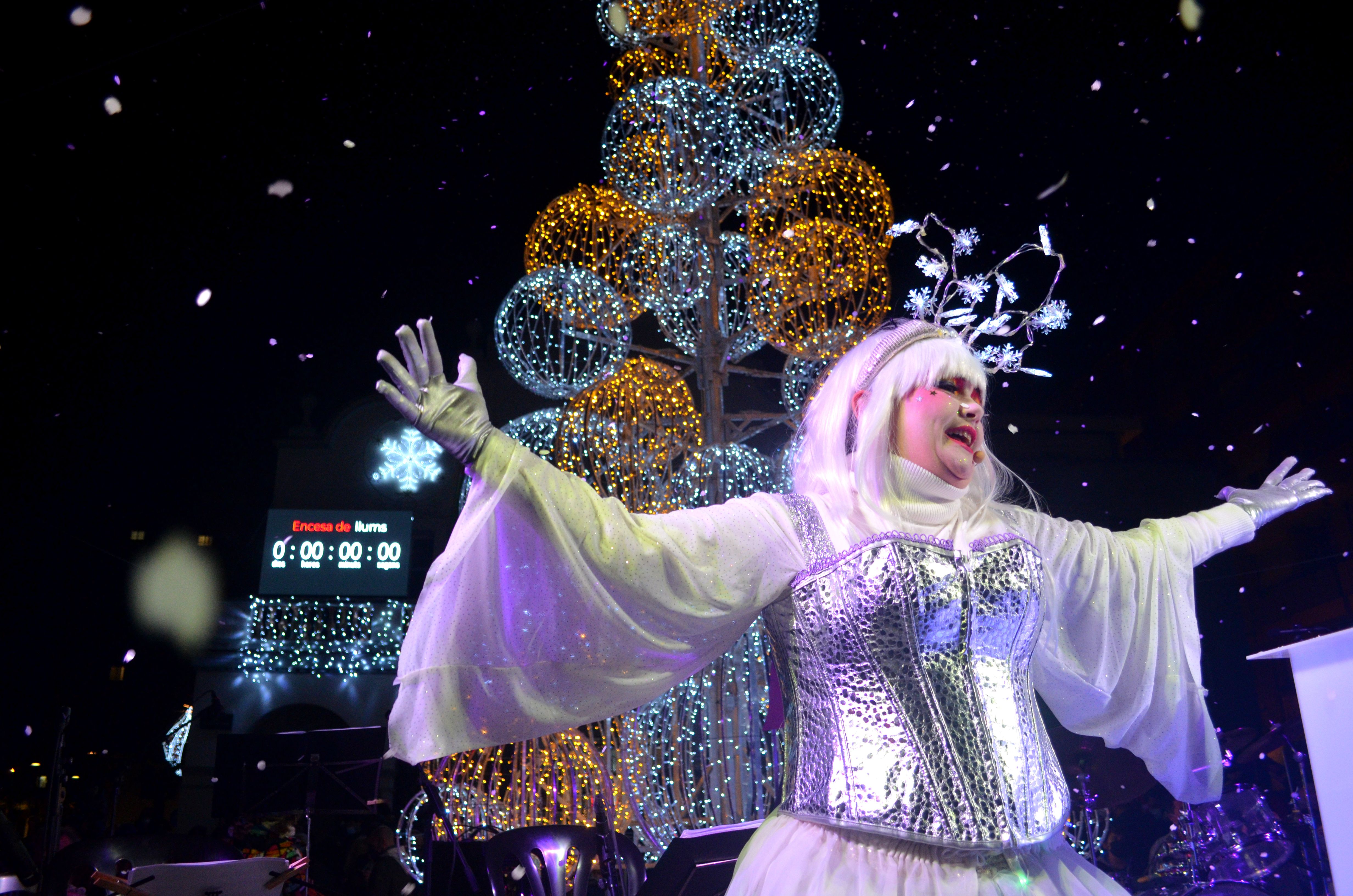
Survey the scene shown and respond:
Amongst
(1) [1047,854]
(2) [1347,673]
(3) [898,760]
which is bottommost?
(1) [1047,854]

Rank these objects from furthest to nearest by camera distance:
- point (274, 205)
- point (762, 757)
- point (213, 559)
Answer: point (213, 559) < point (274, 205) < point (762, 757)

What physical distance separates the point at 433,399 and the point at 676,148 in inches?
100.0

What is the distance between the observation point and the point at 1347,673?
1532 millimetres

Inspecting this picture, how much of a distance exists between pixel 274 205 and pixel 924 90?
10.4 feet

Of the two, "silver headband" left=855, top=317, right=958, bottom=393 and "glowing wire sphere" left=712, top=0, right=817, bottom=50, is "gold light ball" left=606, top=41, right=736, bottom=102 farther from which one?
"silver headband" left=855, top=317, right=958, bottom=393

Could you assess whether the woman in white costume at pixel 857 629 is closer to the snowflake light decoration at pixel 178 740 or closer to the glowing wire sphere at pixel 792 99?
the glowing wire sphere at pixel 792 99

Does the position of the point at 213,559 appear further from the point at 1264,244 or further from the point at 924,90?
the point at 1264,244

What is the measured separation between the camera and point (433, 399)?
1.29 meters

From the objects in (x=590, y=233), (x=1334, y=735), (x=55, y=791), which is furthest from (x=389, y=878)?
(x=1334, y=735)

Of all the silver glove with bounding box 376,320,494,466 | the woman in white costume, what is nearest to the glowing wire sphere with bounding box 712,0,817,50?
the woman in white costume

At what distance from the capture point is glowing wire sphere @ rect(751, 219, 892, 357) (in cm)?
371

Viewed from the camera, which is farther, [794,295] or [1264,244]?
[1264,244]

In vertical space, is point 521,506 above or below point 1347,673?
above

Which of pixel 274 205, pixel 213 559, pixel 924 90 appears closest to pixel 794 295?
pixel 924 90
